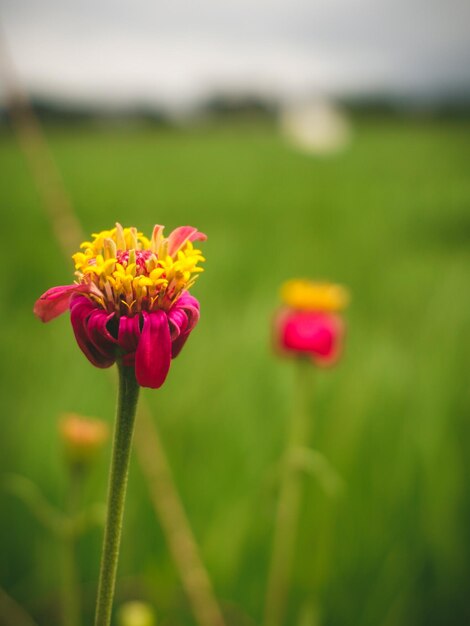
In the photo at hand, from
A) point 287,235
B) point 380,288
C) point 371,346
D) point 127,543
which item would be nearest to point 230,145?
point 287,235

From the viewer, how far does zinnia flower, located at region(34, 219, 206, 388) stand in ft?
0.72

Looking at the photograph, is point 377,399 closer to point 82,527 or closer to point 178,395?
point 178,395

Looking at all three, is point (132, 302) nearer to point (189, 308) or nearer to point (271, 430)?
point (189, 308)

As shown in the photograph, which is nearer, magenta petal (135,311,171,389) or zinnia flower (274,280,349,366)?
magenta petal (135,311,171,389)

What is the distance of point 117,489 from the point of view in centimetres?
23

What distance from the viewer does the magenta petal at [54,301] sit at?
0.24m

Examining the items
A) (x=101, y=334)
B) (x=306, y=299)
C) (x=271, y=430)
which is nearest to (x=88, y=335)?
(x=101, y=334)

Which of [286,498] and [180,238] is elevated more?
[180,238]

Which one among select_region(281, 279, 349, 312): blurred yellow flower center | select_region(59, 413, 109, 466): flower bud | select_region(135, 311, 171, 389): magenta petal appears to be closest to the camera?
select_region(135, 311, 171, 389): magenta petal

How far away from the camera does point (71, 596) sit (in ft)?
1.37

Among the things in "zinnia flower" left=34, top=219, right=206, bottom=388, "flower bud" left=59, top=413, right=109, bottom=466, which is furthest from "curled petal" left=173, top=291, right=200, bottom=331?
"flower bud" left=59, top=413, right=109, bottom=466

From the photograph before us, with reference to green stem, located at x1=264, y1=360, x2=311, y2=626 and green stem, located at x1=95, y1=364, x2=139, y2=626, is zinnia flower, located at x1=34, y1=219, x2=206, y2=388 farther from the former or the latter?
green stem, located at x1=264, y1=360, x2=311, y2=626

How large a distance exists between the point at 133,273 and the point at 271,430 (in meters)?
0.75

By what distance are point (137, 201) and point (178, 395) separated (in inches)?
81.7
